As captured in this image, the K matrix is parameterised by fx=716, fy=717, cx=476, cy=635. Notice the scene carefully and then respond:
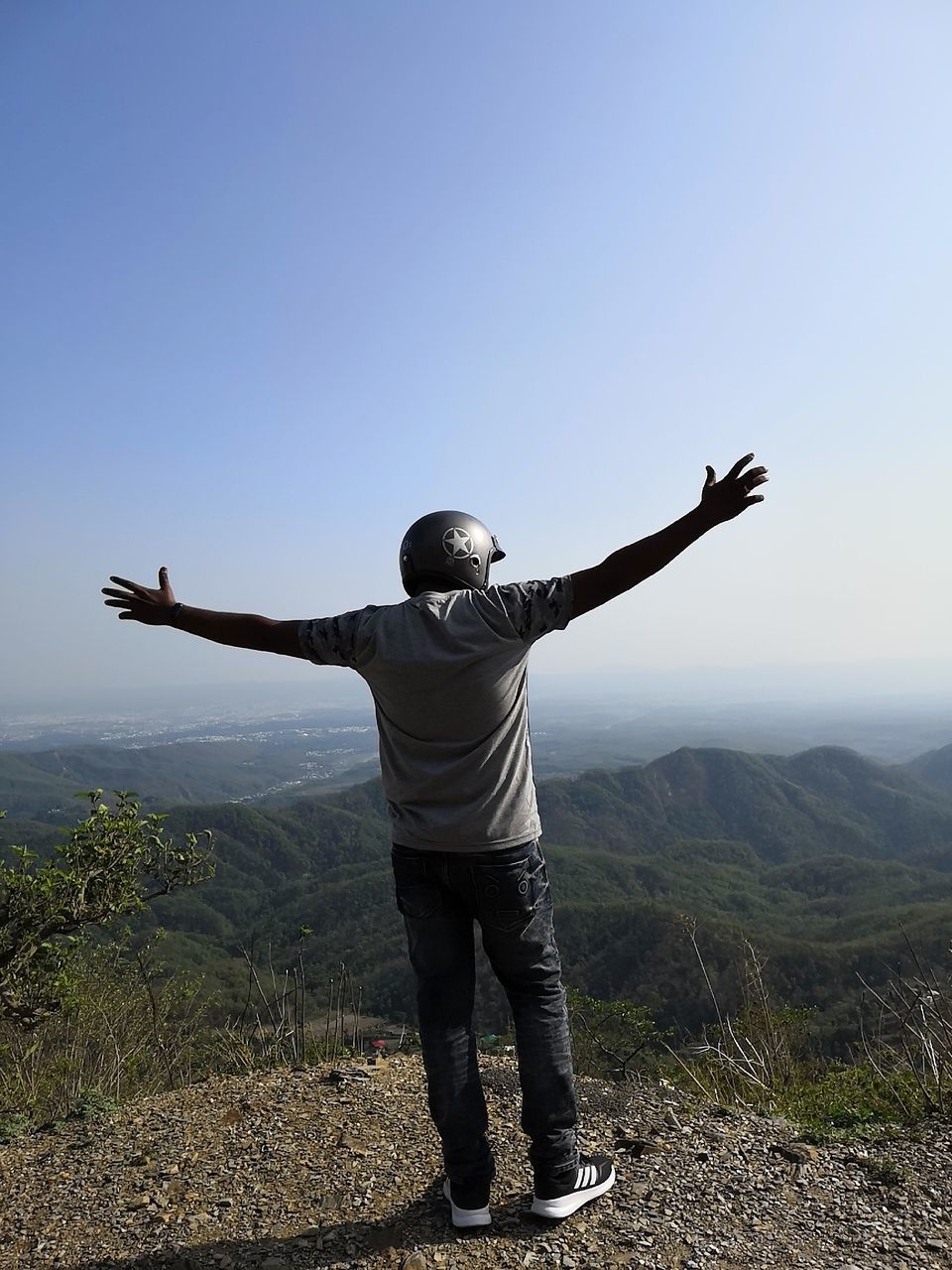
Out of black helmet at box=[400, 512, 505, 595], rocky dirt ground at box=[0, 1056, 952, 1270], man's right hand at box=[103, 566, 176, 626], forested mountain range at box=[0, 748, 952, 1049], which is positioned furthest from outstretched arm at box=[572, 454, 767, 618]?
forested mountain range at box=[0, 748, 952, 1049]

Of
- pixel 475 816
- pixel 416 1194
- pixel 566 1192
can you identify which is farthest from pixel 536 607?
pixel 416 1194

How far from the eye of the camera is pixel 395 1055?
4.84 meters

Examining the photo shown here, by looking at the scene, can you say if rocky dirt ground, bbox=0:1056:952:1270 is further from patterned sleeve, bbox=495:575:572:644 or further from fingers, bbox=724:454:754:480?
fingers, bbox=724:454:754:480

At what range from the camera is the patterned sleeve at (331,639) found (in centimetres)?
263

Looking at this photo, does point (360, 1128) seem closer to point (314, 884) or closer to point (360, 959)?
point (360, 959)

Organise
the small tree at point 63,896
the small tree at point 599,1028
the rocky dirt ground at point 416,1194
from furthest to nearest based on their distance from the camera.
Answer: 1. the small tree at point 599,1028
2. the small tree at point 63,896
3. the rocky dirt ground at point 416,1194

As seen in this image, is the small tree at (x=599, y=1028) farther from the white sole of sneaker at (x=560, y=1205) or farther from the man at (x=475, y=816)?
the man at (x=475, y=816)

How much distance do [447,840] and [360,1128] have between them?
7.04 ft

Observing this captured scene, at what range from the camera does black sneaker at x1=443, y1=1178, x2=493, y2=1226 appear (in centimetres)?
259

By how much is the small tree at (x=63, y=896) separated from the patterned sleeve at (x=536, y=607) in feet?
14.7

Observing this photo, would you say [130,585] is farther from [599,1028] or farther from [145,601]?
[599,1028]

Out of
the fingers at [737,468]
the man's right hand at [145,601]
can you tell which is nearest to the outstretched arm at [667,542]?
the fingers at [737,468]

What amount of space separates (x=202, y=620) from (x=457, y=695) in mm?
1140

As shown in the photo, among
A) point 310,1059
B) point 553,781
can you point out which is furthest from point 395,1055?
point 553,781
